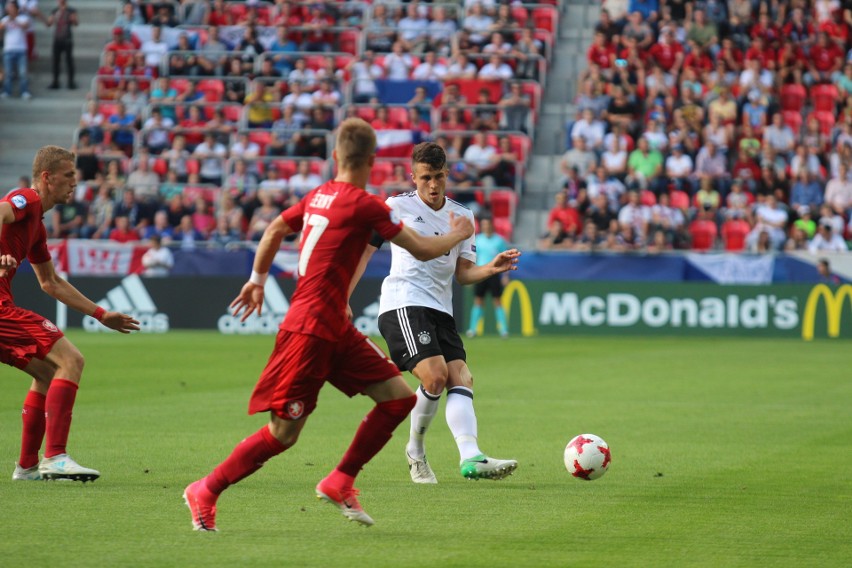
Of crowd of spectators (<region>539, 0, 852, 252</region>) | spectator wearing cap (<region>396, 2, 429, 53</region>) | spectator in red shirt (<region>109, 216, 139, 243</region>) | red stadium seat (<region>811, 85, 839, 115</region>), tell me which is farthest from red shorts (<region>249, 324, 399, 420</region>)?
spectator wearing cap (<region>396, 2, 429, 53</region>)

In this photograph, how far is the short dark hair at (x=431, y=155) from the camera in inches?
356

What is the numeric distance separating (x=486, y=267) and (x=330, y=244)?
1.35m

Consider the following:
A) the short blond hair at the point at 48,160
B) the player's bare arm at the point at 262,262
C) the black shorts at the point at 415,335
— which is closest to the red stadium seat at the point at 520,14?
the black shorts at the point at 415,335

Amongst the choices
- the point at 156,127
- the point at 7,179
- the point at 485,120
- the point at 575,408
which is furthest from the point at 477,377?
the point at 7,179

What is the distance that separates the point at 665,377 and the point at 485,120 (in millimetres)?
13425

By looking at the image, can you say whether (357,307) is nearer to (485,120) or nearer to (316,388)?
(485,120)

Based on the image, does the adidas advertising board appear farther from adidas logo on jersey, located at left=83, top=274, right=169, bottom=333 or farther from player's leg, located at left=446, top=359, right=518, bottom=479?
player's leg, located at left=446, top=359, right=518, bottom=479

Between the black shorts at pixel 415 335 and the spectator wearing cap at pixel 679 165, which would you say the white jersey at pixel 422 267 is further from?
the spectator wearing cap at pixel 679 165

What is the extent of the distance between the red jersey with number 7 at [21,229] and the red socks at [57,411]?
→ 0.61 meters

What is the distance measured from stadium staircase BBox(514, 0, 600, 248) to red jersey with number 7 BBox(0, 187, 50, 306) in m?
21.0

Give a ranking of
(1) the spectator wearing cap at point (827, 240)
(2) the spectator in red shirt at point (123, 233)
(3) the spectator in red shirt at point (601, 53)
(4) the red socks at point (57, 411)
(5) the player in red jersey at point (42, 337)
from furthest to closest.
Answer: (3) the spectator in red shirt at point (601, 53)
(2) the spectator in red shirt at point (123, 233)
(1) the spectator wearing cap at point (827, 240)
(4) the red socks at point (57, 411)
(5) the player in red jersey at point (42, 337)

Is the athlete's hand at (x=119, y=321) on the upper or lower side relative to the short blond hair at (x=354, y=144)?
Result: lower

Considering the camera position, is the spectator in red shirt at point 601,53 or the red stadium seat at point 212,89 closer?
the spectator in red shirt at point 601,53

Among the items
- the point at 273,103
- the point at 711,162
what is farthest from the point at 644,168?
the point at 273,103
